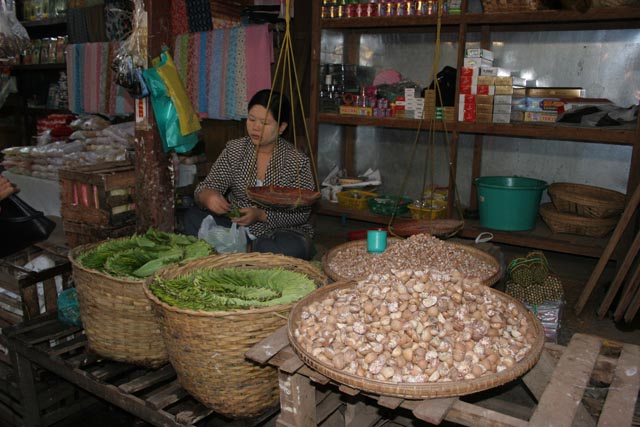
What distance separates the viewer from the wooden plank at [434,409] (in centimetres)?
120

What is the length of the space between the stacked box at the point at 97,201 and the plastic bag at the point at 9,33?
2.37 ft

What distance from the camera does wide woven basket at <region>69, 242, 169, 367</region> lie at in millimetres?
1971

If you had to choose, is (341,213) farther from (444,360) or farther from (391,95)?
(444,360)

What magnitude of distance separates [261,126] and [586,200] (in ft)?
7.59

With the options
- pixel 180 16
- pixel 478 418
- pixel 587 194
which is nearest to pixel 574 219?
pixel 587 194

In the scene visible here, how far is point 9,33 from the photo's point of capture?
3.00m

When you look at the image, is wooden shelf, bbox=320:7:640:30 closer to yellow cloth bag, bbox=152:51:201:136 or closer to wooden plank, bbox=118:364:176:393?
yellow cloth bag, bbox=152:51:201:136

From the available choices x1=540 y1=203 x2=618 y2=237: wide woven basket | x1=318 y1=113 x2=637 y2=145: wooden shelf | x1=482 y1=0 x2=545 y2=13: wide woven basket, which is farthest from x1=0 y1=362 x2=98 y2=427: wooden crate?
x1=482 y1=0 x2=545 y2=13: wide woven basket

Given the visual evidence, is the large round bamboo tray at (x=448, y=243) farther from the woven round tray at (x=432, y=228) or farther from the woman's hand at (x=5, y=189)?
the woman's hand at (x=5, y=189)

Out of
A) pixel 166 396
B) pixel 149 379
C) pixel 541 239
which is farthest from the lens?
pixel 541 239

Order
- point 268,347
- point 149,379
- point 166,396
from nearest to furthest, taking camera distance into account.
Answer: point 268,347
point 166,396
point 149,379

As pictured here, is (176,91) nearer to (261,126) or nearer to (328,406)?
(261,126)

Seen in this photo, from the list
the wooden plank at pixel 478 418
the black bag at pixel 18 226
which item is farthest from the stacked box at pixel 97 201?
the wooden plank at pixel 478 418

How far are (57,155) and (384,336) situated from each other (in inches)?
163
